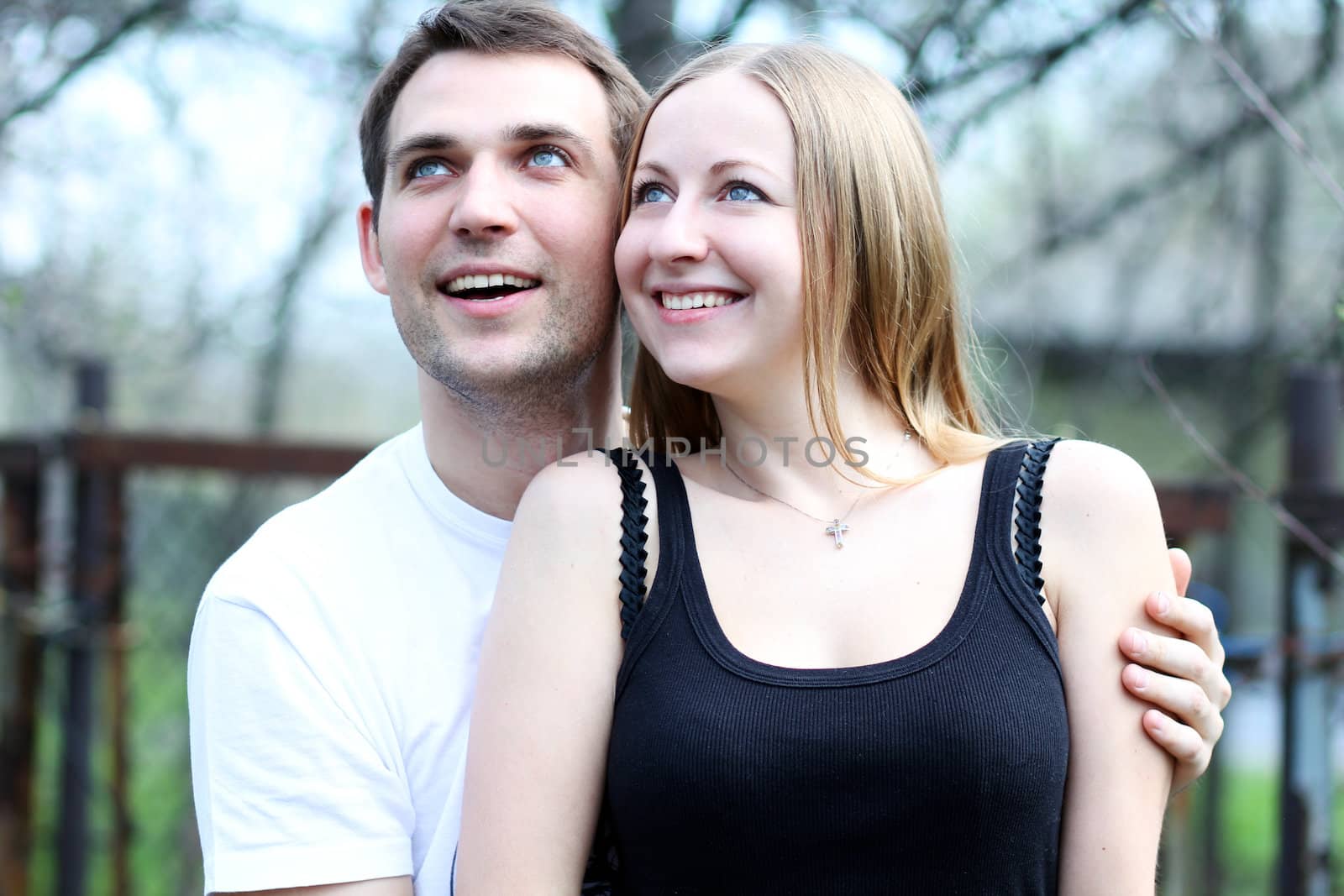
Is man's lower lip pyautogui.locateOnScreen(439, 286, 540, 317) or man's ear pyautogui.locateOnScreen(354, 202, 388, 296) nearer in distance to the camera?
man's lower lip pyautogui.locateOnScreen(439, 286, 540, 317)

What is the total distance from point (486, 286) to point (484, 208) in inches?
4.5

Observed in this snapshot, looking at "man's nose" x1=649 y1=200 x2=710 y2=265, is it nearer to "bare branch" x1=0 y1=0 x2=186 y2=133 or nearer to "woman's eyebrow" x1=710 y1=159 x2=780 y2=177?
"woman's eyebrow" x1=710 y1=159 x2=780 y2=177

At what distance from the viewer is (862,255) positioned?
1.56 metres

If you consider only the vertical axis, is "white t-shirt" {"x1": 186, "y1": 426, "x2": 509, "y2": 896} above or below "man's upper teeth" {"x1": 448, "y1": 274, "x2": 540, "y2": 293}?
below

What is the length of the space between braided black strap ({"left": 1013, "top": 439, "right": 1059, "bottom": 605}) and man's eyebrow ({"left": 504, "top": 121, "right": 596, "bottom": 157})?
79 centimetres

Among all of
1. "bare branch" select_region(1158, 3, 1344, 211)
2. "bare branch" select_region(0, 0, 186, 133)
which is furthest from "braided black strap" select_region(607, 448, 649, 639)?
"bare branch" select_region(0, 0, 186, 133)

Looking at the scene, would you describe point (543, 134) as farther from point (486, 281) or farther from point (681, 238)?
point (681, 238)

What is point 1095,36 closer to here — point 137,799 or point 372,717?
point 372,717

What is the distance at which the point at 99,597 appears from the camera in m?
3.17

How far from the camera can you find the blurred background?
272 centimetres

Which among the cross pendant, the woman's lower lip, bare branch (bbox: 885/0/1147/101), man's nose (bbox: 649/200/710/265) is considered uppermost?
bare branch (bbox: 885/0/1147/101)

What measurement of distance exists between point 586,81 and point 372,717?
99 centimetres

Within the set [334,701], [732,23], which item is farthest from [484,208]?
[732,23]

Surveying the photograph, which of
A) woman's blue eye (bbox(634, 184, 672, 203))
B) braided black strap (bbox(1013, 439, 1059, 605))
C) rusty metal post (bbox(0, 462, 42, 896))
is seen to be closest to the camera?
braided black strap (bbox(1013, 439, 1059, 605))
